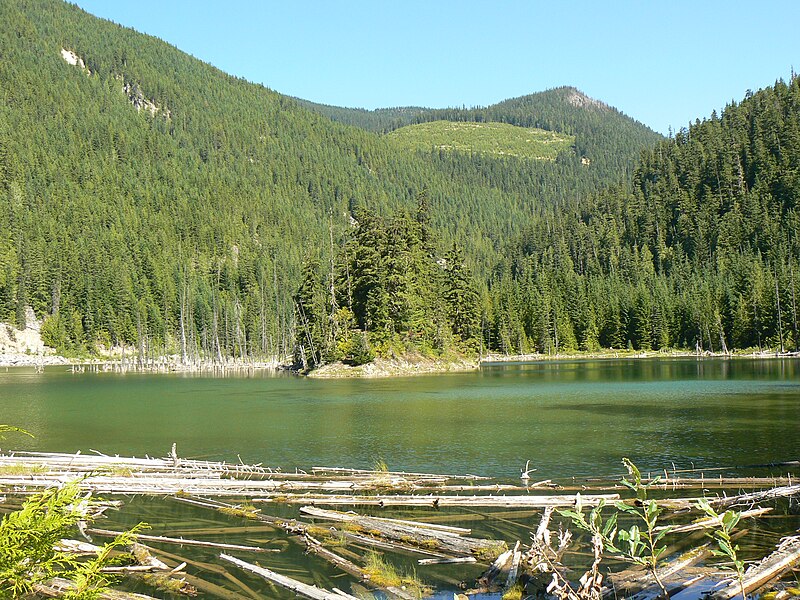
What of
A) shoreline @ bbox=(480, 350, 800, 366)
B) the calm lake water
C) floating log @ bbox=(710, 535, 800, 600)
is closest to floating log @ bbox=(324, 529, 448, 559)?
the calm lake water

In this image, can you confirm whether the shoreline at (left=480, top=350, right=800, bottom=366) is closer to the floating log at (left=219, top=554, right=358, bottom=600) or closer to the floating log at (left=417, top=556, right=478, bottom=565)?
the floating log at (left=417, top=556, right=478, bottom=565)

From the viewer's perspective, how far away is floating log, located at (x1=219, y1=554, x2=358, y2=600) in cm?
1370

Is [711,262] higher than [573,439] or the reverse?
higher

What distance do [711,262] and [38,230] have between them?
580 feet

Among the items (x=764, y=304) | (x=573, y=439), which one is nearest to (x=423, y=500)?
(x=573, y=439)

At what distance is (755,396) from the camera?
57125mm

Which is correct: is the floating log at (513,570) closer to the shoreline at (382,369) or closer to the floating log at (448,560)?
the floating log at (448,560)

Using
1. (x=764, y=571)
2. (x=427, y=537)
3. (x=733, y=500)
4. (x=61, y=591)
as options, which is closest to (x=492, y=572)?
(x=427, y=537)

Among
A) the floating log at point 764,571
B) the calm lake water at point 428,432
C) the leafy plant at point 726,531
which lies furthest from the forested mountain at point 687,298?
the leafy plant at point 726,531

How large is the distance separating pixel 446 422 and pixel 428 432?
15.2ft

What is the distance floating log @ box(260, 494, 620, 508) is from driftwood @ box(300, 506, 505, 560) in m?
2.26

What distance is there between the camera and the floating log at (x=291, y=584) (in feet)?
44.9

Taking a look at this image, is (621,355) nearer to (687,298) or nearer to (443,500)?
(687,298)

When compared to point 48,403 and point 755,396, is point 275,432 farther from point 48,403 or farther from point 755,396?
point 755,396
